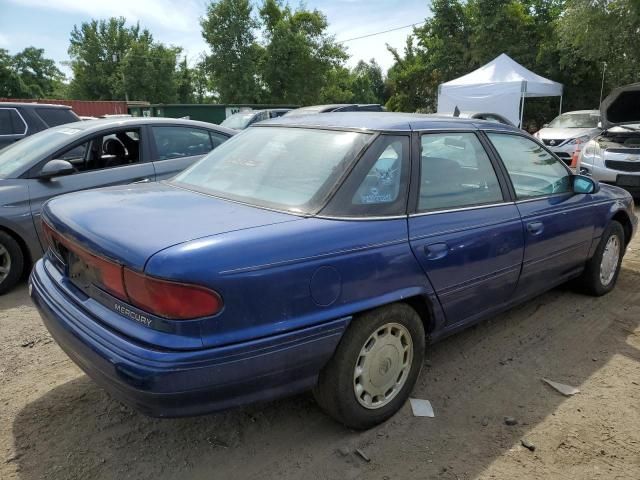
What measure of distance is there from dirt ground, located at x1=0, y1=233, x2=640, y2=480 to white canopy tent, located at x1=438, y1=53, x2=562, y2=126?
14174 mm

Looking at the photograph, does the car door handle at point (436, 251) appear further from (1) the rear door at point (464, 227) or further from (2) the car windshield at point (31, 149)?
(2) the car windshield at point (31, 149)

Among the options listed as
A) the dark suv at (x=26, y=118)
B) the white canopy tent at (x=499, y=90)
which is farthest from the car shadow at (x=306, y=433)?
the white canopy tent at (x=499, y=90)

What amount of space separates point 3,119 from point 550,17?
23.8 metres

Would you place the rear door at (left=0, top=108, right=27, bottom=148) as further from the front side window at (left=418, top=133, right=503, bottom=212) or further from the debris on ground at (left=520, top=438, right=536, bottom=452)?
the debris on ground at (left=520, top=438, right=536, bottom=452)

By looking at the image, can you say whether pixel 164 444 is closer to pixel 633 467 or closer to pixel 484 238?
pixel 484 238

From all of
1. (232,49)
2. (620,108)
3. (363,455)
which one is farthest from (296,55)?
(363,455)

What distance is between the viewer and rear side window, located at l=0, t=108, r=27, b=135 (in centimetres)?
739

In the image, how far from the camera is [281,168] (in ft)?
9.16

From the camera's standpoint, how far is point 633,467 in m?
2.43

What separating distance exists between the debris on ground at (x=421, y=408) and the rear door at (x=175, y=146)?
3380 mm

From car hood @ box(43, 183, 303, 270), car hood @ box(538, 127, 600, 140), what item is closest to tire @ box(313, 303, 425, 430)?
car hood @ box(43, 183, 303, 270)

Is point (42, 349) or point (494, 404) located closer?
point (494, 404)

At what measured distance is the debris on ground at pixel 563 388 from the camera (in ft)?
9.92

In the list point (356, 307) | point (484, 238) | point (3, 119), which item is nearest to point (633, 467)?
point (484, 238)
